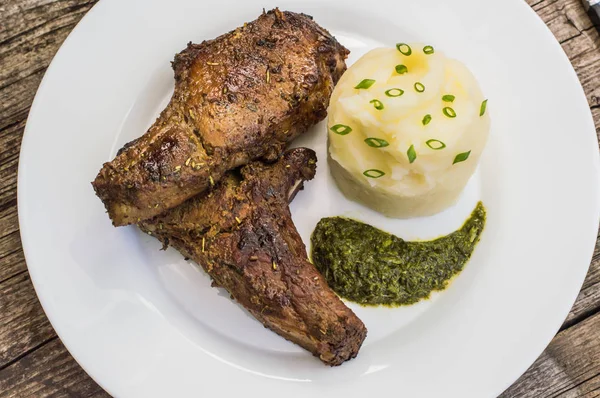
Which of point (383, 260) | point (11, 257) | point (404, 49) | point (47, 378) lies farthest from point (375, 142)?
point (47, 378)

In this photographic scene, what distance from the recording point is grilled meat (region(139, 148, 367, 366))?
353 centimetres

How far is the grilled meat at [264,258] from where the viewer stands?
11.6 feet

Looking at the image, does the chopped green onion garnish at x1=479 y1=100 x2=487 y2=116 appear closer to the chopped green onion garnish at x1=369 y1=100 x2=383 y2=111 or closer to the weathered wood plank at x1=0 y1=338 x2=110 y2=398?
the chopped green onion garnish at x1=369 y1=100 x2=383 y2=111

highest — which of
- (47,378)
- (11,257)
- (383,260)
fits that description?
(11,257)

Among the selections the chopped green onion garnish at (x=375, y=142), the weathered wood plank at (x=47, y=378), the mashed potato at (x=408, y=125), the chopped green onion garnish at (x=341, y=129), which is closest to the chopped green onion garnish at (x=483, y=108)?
the mashed potato at (x=408, y=125)

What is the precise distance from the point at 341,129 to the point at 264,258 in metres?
1.05

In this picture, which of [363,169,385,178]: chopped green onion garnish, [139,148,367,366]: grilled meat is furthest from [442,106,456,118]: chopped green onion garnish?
[139,148,367,366]: grilled meat

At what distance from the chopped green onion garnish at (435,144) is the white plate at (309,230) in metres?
0.95

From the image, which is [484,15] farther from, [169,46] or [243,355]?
[243,355]

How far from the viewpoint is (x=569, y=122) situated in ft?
13.6

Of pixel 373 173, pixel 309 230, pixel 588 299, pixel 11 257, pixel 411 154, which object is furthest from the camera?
pixel 588 299

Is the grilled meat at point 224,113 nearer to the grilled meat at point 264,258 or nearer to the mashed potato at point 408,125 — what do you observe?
the grilled meat at point 264,258

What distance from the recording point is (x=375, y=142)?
3.66 m

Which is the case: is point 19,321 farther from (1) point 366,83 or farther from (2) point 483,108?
(2) point 483,108
